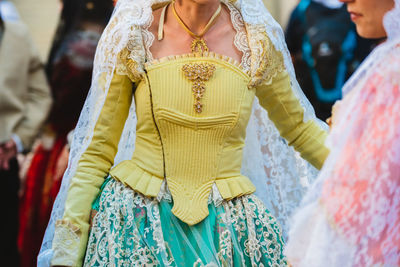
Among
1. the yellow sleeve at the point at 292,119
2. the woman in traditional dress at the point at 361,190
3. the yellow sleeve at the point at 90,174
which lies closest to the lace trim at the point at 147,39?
the yellow sleeve at the point at 90,174

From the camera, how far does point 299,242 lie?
2.41 metres

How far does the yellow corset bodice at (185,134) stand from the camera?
3092 mm

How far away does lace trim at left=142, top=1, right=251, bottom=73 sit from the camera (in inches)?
126

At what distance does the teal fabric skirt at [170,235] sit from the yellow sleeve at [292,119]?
36 centimetres

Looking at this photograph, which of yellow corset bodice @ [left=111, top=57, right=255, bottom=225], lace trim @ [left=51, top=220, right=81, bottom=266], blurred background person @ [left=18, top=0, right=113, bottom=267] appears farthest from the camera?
blurred background person @ [left=18, top=0, right=113, bottom=267]

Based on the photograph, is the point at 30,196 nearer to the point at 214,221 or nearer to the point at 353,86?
the point at 214,221

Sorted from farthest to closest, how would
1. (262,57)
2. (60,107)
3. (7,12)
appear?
(7,12)
(60,107)
(262,57)

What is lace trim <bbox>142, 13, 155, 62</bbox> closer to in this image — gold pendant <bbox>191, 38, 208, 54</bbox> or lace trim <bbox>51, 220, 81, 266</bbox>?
gold pendant <bbox>191, 38, 208, 54</bbox>

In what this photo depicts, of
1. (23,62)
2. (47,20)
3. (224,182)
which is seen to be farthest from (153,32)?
(47,20)

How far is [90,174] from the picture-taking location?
10.2 feet

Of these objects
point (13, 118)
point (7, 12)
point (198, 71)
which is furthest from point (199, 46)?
point (7, 12)

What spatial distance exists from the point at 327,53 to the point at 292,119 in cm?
292

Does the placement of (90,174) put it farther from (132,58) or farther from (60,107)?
(60,107)

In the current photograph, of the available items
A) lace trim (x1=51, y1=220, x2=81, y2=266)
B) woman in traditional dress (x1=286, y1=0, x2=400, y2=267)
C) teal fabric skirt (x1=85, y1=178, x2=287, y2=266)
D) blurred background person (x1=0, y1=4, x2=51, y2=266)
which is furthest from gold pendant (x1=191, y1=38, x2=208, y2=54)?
blurred background person (x1=0, y1=4, x2=51, y2=266)
